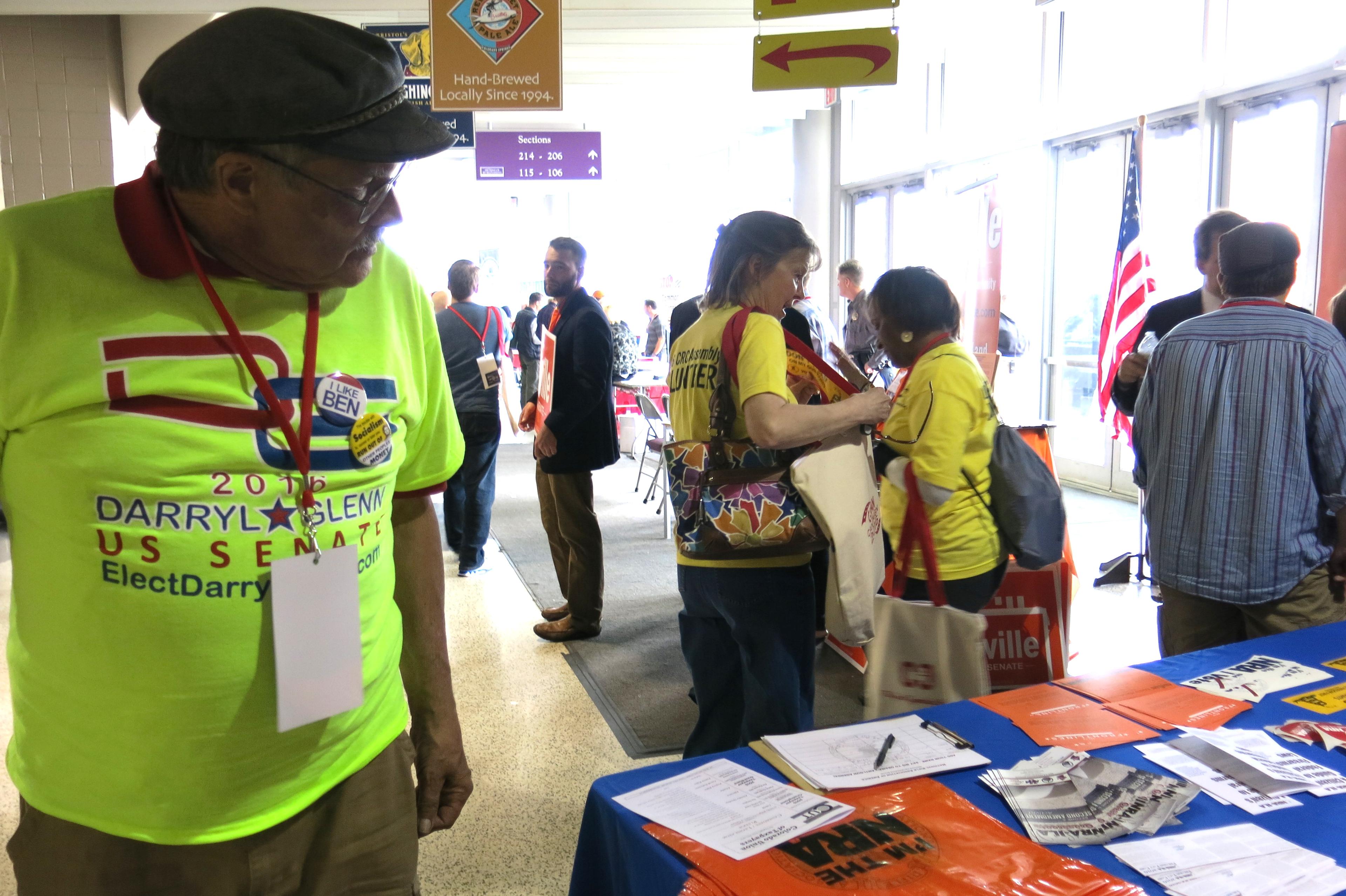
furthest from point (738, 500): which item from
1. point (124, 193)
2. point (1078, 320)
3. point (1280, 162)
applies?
point (1078, 320)

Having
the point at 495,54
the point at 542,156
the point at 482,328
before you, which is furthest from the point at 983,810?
the point at 542,156

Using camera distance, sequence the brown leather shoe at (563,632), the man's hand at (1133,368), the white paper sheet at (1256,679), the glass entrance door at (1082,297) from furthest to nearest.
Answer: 1. the glass entrance door at (1082,297)
2. the brown leather shoe at (563,632)
3. the man's hand at (1133,368)
4. the white paper sheet at (1256,679)

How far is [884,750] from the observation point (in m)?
1.42

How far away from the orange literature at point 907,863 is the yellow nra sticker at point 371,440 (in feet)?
1.90

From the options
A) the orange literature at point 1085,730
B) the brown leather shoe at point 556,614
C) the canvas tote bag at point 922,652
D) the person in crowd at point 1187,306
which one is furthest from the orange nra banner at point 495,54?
the orange literature at point 1085,730

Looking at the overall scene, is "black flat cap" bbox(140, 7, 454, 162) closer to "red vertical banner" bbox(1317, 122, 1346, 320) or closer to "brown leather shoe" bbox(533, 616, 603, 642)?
"brown leather shoe" bbox(533, 616, 603, 642)

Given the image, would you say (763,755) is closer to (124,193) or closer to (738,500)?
(738,500)

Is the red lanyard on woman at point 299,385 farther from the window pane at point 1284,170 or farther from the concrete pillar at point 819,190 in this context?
the concrete pillar at point 819,190

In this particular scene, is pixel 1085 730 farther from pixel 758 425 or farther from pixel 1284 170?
pixel 1284 170

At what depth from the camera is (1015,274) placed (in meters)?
8.42

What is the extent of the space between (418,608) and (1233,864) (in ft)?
3.44

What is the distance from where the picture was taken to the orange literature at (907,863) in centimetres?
108

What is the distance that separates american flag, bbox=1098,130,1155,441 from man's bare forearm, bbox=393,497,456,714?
4912 millimetres

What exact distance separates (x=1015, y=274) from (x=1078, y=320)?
724mm
